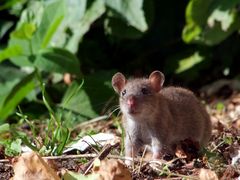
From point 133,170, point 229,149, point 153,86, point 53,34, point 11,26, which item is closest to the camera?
point 133,170

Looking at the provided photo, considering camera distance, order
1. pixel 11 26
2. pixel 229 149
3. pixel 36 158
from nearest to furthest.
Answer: pixel 36 158 < pixel 229 149 < pixel 11 26

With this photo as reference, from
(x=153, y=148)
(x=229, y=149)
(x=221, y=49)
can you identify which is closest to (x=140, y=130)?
(x=153, y=148)

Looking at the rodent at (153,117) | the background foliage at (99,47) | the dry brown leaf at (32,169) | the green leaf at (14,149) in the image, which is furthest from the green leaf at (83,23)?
the dry brown leaf at (32,169)

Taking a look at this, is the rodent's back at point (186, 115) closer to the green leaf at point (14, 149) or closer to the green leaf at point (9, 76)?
the green leaf at point (14, 149)

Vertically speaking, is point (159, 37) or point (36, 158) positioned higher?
point (36, 158)

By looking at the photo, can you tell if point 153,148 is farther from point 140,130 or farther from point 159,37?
point 159,37

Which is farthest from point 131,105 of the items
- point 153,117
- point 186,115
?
point 186,115

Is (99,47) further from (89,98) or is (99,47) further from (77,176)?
(77,176)
